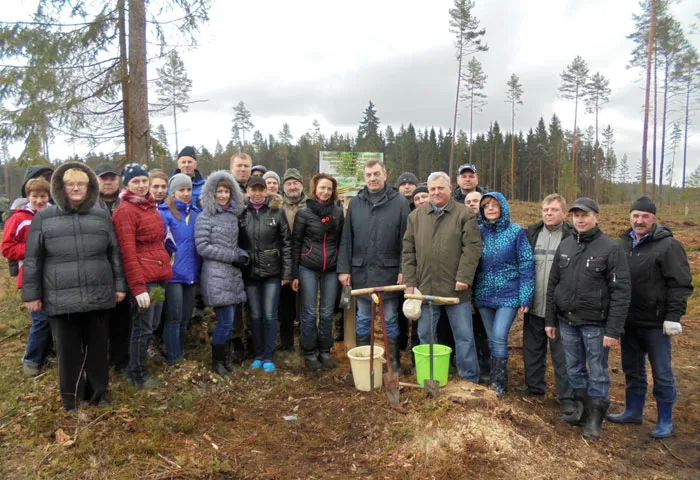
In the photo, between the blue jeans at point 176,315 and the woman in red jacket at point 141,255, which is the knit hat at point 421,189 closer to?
the blue jeans at point 176,315

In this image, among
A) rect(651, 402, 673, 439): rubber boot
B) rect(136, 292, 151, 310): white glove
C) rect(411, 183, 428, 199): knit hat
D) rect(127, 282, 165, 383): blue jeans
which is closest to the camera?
rect(136, 292, 151, 310): white glove

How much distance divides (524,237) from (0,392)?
5.49 meters

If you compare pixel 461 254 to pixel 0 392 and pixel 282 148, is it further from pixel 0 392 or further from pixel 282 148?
pixel 282 148

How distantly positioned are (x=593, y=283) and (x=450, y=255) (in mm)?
1341

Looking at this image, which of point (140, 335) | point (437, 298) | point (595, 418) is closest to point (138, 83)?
point (140, 335)

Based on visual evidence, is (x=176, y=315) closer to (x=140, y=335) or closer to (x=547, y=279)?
(x=140, y=335)

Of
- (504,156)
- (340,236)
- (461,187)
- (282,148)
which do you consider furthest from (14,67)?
(504,156)

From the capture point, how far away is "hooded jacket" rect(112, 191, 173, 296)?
4203 millimetres

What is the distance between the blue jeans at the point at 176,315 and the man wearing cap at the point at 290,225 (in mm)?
1241

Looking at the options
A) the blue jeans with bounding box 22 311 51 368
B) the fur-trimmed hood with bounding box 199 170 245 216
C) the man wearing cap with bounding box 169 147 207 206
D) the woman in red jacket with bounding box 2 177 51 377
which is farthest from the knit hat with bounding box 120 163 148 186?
the blue jeans with bounding box 22 311 51 368

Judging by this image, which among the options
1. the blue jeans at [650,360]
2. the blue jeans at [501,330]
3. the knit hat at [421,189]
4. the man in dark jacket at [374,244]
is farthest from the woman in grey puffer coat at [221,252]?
the blue jeans at [650,360]

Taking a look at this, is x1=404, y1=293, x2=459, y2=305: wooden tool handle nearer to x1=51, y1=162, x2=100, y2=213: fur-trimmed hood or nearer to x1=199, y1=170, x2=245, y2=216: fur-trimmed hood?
x1=199, y1=170, x2=245, y2=216: fur-trimmed hood

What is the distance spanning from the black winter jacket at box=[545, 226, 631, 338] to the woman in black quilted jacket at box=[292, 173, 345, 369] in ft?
8.23

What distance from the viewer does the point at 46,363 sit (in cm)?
507
